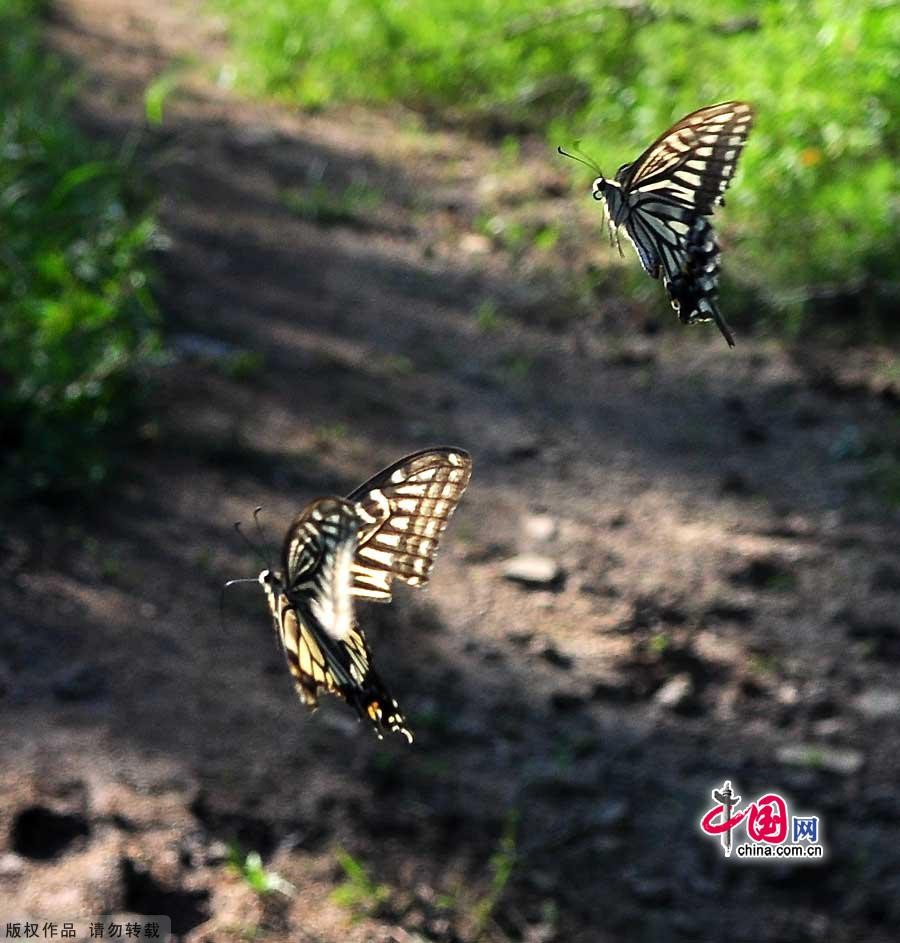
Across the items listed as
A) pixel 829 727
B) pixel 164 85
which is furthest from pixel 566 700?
pixel 164 85

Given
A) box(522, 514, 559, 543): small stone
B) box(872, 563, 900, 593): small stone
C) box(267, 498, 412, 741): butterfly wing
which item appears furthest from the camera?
box(522, 514, 559, 543): small stone

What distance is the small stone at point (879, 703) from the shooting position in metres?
3.80

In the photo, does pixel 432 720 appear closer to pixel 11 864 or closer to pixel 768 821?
pixel 768 821

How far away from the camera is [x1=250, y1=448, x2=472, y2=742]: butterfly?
1391 mm

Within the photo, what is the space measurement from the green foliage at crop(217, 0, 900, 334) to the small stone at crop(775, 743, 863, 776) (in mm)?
1361

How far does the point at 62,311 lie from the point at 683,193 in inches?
124

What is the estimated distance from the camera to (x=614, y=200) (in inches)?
55.8

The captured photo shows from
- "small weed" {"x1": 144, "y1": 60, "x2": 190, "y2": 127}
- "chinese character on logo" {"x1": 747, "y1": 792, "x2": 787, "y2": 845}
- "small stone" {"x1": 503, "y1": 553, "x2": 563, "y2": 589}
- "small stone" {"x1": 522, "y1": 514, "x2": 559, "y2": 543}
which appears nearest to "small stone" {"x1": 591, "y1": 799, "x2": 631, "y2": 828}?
"chinese character on logo" {"x1": 747, "y1": 792, "x2": 787, "y2": 845}

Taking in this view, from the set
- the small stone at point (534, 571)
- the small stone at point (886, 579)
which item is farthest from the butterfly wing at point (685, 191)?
the small stone at point (886, 579)

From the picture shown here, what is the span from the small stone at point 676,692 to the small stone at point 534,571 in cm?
55

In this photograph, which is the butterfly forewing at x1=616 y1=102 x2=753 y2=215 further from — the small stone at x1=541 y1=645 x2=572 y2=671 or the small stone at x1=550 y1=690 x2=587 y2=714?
the small stone at x1=541 y1=645 x2=572 y2=671

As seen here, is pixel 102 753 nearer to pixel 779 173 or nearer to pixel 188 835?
pixel 188 835

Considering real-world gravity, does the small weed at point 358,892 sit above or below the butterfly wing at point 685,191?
below

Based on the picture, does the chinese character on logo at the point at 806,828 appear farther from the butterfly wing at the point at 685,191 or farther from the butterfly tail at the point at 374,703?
the butterfly wing at the point at 685,191
